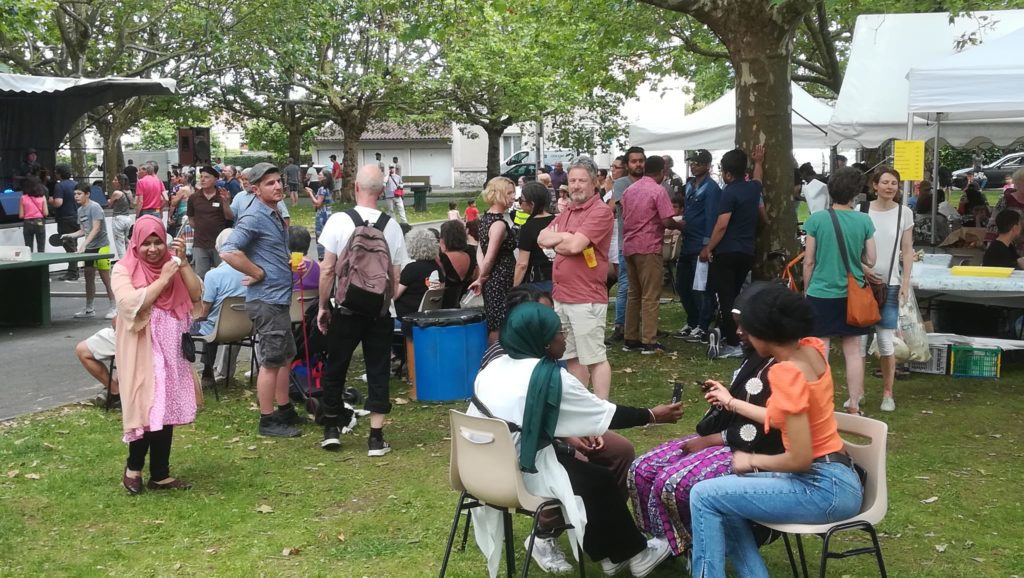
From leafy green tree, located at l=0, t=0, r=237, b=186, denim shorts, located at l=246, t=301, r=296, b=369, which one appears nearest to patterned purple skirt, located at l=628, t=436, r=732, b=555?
denim shorts, located at l=246, t=301, r=296, b=369

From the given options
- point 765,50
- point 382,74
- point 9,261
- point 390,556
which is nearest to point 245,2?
point 382,74

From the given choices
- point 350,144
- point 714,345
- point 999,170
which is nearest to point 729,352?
point 714,345

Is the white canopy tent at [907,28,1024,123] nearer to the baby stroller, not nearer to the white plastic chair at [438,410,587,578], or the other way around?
the baby stroller

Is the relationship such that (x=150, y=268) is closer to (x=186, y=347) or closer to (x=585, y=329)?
(x=186, y=347)

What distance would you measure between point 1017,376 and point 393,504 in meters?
5.71

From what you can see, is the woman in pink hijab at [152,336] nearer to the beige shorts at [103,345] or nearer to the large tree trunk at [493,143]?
the beige shorts at [103,345]

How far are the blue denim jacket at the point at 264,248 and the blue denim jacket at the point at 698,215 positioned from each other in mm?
4608

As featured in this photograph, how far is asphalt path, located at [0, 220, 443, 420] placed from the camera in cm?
827

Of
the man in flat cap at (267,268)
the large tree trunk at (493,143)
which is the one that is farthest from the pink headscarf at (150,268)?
the large tree trunk at (493,143)

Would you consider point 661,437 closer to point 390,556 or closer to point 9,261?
point 390,556

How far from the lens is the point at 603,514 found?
4.18 metres

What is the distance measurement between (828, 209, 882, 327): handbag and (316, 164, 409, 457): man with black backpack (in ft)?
9.32

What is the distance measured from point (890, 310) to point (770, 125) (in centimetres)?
289

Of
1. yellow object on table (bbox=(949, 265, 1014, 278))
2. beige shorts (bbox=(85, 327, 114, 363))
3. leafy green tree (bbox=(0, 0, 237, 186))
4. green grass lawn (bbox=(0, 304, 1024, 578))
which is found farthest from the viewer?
leafy green tree (bbox=(0, 0, 237, 186))
